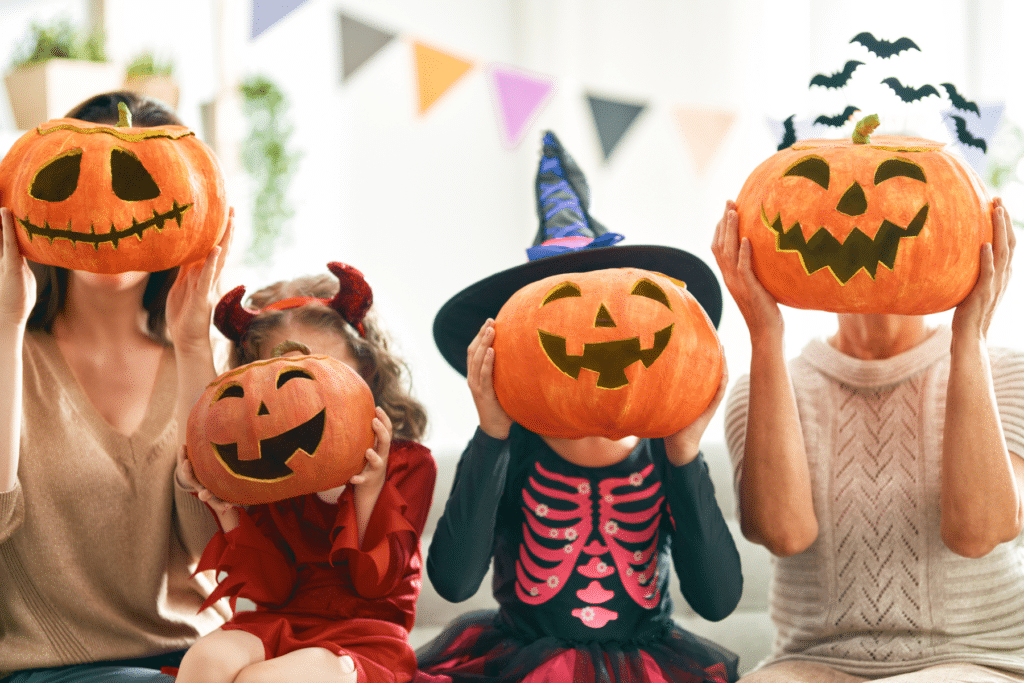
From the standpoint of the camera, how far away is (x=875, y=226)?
51.6 inches

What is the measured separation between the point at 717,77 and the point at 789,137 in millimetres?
1916

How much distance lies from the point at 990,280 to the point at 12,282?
1.63 meters

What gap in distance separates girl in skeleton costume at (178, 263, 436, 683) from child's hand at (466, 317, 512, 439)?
0.62 feet

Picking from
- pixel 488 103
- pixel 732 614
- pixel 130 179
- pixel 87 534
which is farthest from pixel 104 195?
pixel 488 103

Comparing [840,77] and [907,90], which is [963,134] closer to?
[907,90]

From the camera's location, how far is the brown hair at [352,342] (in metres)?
1.78

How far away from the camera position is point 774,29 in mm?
3242

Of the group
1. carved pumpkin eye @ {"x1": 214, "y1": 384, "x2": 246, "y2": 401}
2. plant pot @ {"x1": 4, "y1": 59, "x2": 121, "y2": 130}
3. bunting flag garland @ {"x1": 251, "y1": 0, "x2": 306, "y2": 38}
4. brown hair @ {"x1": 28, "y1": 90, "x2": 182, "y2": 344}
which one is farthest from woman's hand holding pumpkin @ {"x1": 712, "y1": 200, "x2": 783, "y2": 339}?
plant pot @ {"x1": 4, "y1": 59, "x2": 121, "y2": 130}

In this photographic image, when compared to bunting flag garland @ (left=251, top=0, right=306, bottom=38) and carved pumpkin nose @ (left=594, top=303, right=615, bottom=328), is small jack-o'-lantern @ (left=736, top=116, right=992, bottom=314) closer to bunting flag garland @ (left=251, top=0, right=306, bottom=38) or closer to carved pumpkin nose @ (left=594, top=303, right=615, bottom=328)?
carved pumpkin nose @ (left=594, top=303, right=615, bottom=328)

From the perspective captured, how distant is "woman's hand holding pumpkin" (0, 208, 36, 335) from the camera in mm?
1451

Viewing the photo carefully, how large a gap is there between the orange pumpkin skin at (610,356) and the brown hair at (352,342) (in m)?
0.53

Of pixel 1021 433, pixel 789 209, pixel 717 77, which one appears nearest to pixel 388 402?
pixel 789 209

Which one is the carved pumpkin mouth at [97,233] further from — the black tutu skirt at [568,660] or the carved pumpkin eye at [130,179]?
the black tutu skirt at [568,660]

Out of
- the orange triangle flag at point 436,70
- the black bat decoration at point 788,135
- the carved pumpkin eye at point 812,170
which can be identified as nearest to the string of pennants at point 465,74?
the orange triangle flag at point 436,70
